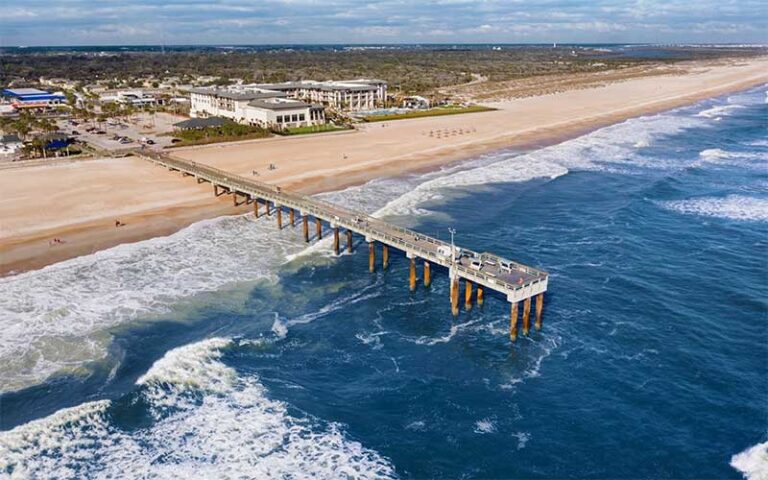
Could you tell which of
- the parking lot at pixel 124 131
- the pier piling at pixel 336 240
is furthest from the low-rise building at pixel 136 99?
the pier piling at pixel 336 240

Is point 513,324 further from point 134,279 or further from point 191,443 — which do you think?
point 134,279

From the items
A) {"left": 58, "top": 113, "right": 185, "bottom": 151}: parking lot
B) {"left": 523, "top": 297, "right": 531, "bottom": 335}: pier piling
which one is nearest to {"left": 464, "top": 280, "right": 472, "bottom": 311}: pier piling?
{"left": 523, "top": 297, "right": 531, "bottom": 335}: pier piling

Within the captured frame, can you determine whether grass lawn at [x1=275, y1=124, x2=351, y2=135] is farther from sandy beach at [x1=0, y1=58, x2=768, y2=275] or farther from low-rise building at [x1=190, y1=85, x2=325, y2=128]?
sandy beach at [x1=0, y1=58, x2=768, y2=275]

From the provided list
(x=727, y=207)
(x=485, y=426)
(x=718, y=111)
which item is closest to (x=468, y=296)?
(x=485, y=426)

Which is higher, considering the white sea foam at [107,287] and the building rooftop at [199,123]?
the building rooftop at [199,123]

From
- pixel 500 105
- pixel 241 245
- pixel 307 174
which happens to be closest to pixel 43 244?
pixel 241 245

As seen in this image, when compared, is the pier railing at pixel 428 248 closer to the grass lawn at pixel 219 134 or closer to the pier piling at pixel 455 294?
the pier piling at pixel 455 294

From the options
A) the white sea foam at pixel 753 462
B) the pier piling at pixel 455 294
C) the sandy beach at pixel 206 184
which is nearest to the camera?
the white sea foam at pixel 753 462

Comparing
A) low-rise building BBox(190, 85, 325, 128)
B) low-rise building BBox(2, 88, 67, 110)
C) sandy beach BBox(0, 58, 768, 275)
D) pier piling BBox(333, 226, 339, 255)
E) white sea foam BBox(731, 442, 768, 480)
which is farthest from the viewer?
low-rise building BBox(2, 88, 67, 110)
